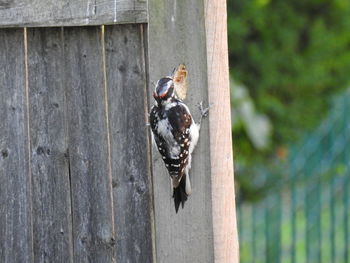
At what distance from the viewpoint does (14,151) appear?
150 inches

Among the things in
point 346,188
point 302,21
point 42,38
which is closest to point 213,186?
point 42,38

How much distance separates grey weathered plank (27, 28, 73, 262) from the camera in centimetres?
378

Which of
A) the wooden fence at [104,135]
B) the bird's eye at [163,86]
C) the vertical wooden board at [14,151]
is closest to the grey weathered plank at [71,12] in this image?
the wooden fence at [104,135]

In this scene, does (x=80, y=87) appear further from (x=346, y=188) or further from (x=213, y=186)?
(x=346, y=188)

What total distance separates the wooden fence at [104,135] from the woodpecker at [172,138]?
4 cm

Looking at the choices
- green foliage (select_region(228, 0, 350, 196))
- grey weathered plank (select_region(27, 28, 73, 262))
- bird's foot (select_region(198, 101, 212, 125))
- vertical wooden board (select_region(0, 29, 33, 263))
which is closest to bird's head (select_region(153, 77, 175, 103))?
bird's foot (select_region(198, 101, 212, 125))

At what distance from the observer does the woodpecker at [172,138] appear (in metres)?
3.60

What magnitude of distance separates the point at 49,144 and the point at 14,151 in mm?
165

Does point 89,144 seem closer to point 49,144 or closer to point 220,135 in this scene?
point 49,144

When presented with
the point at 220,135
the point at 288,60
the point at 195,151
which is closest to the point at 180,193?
the point at 195,151

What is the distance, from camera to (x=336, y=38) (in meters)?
7.70

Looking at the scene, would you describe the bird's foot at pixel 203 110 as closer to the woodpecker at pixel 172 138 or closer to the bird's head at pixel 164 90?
the woodpecker at pixel 172 138

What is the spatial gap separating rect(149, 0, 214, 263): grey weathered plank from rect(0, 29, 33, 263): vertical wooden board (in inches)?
23.6

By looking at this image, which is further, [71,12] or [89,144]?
[89,144]
